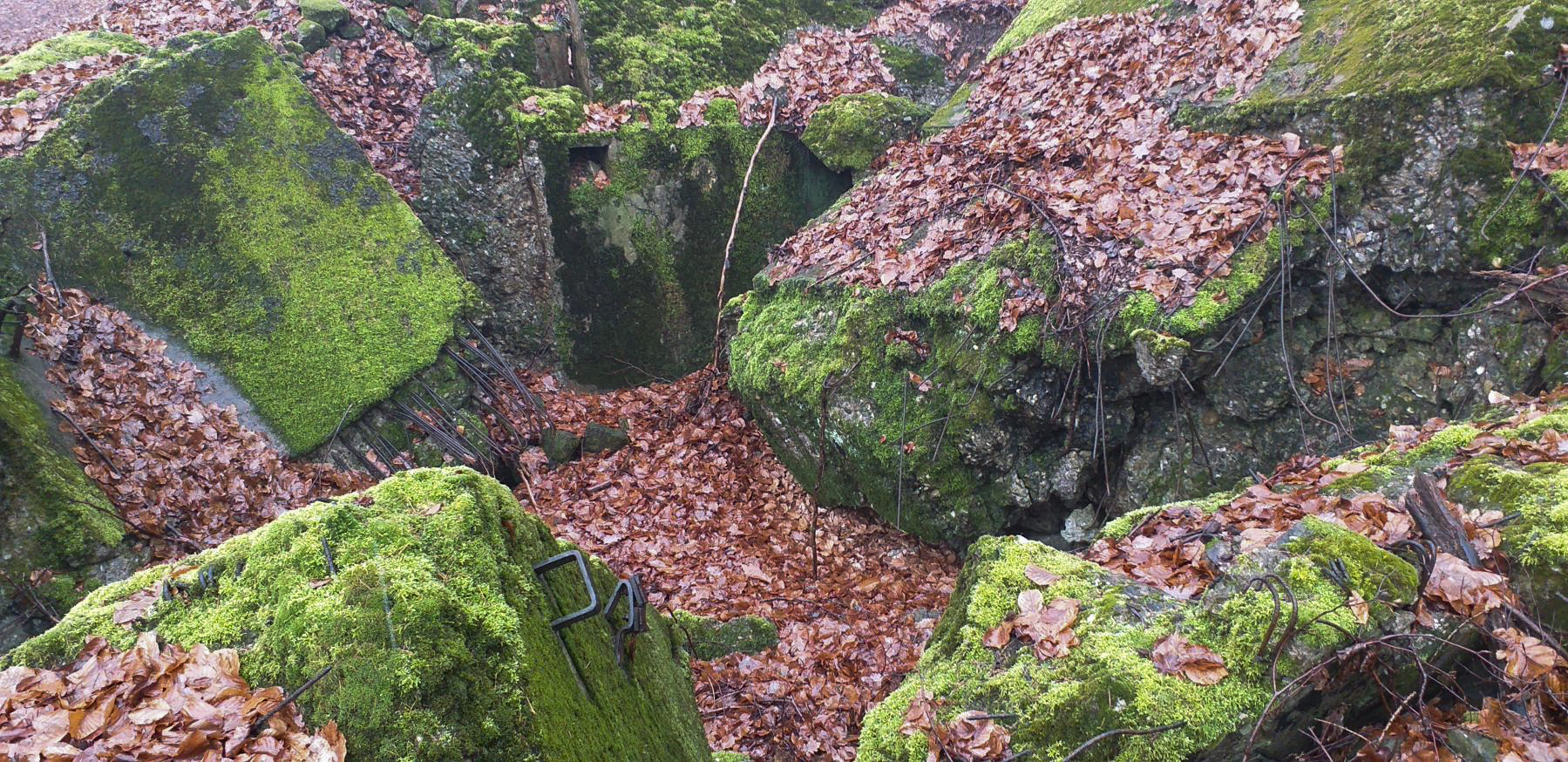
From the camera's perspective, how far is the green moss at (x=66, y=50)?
6828 millimetres

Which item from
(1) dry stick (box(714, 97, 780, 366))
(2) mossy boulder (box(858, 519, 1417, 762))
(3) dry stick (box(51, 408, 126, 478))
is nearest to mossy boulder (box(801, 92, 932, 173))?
(1) dry stick (box(714, 97, 780, 366))

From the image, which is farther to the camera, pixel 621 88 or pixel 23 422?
pixel 621 88

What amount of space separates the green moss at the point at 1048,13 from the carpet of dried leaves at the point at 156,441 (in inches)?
303

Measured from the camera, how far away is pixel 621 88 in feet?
28.4

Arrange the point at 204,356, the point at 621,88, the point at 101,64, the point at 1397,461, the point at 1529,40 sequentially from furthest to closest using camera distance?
the point at 621,88 → the point at 101,64 → the point at 204,356 → the point at 1529,40 → the point at 1397,461

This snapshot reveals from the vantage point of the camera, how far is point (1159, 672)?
248 centimetres

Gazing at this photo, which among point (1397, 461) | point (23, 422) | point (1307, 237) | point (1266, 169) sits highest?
point (23, 422)

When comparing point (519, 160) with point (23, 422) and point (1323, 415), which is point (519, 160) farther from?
point (1323, 415)

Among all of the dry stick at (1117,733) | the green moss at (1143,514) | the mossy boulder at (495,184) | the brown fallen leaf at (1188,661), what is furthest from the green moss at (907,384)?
the dry stick at (1117,733)

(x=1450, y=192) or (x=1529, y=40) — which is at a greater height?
(x=1529, y=40)

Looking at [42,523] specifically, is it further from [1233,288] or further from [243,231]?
[1233,288]

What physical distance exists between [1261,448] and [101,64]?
10.2 m

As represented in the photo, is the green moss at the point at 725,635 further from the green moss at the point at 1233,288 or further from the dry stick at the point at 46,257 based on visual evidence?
the dry stick at the point at 46,257

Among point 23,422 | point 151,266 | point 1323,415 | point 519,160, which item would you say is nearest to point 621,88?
point 519,160
